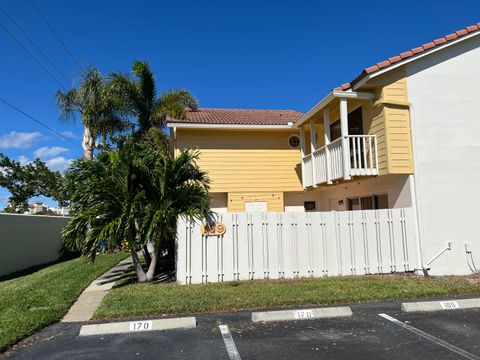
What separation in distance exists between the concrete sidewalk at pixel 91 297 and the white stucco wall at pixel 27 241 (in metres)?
3.55

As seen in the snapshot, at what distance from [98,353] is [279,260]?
17.1 feet

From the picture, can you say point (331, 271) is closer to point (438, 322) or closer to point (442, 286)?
point (442, 286)

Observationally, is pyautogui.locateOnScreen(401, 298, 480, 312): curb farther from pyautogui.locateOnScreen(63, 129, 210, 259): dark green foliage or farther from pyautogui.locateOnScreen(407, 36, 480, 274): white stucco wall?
pyautogui.locateOnScreen(63, 129, 210, 259): dark green foliage

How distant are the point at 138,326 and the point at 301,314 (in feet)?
A: 8.38

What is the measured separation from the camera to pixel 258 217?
9.41 meters

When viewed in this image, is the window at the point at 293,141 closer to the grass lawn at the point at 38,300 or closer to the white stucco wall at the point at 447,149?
the white stucco wall at the point at 447,149

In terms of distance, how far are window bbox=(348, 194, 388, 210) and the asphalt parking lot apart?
18.6 feet

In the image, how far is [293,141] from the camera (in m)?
15.4

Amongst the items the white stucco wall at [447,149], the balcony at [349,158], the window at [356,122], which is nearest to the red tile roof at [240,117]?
the window at [356,122]

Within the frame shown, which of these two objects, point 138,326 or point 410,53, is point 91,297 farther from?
point 410,53

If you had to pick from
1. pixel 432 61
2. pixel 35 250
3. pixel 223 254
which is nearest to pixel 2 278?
pixel 35 250

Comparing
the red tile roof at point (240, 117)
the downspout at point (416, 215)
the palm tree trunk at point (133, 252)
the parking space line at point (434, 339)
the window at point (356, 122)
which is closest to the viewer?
the parking space line at point (434, 339)

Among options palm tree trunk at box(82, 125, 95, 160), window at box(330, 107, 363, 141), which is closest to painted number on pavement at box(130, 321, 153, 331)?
window at box(330, 107, 363, 141)

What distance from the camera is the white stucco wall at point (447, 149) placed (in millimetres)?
10102
